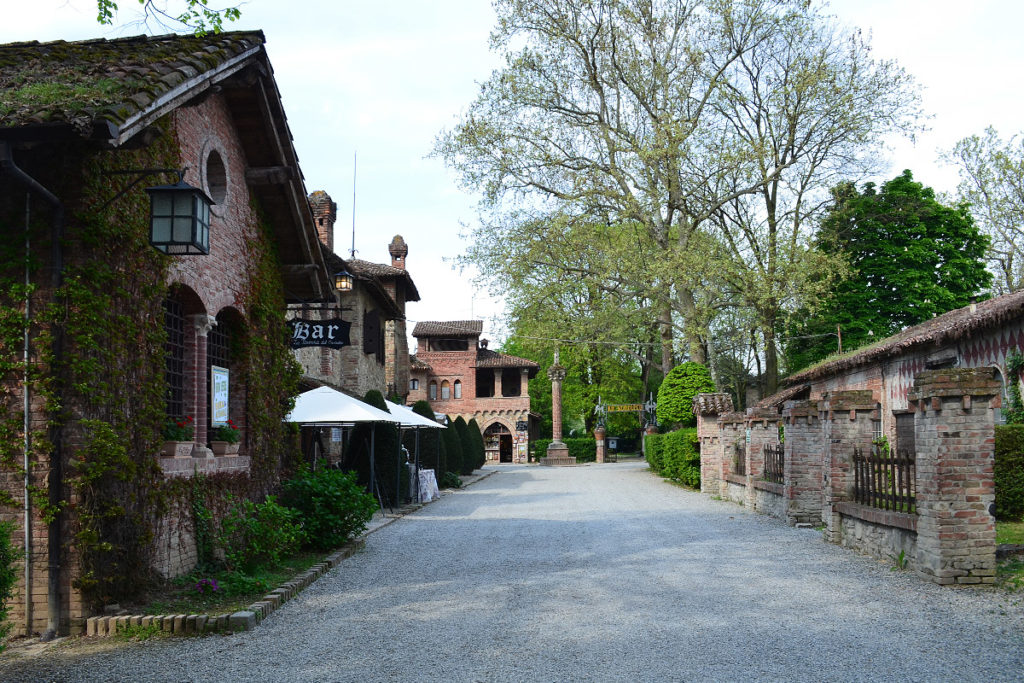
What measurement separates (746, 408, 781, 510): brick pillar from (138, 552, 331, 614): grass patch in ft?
36.6

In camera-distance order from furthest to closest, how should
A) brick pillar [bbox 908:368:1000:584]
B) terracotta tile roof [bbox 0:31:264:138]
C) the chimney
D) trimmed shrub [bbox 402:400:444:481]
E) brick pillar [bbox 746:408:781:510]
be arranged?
the chimney < trimmed shrub [bbox 402:400:444:481] < brick pillar [bbox 746:408:781:510] < brick pillar [bbox 908:368:1000:584] < terracotta tile roof [bbox 0:31:264:138]

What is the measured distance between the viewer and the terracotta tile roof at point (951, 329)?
15.6m

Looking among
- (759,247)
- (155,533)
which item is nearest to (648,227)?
(759,247)

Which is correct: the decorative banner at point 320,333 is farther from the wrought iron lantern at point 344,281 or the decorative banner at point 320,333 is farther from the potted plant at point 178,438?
the potted plant at point 178,438

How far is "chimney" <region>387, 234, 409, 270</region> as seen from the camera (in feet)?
138

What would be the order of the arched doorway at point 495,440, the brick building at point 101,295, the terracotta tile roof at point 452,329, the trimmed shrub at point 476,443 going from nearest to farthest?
the brick building at point 101,295 < the trimmed shrub at point 476,443 < the terracotta tile roof at point 452,329 < the arched doorway at point 495,440

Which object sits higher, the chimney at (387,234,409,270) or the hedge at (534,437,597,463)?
the chimney at (387,234,409,270)

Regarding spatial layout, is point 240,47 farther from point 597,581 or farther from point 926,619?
point 926,619

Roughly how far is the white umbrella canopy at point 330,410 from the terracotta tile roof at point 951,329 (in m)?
11.2

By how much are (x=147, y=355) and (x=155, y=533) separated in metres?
1.62

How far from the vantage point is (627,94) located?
1170 inches

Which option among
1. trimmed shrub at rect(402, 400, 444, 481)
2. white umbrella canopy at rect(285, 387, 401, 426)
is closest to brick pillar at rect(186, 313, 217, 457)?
white umbrella canopy at rect(285, 387, 401, 426)

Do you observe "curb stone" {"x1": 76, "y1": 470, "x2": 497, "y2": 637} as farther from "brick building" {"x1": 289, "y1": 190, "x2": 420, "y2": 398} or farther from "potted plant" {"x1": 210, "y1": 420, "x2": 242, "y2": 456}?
"brick building" {"x1": 289, "y1": 190, "x2": 420, "y2": 398}

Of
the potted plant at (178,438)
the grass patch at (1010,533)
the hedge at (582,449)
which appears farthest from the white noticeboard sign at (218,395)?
the hedge at (582,449)
